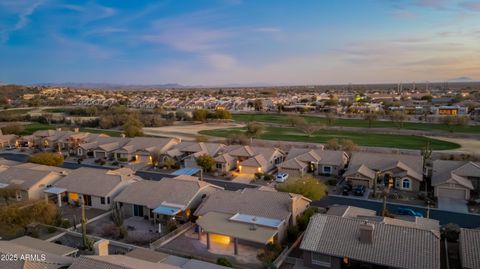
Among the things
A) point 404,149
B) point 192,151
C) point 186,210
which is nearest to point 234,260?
point 186,210

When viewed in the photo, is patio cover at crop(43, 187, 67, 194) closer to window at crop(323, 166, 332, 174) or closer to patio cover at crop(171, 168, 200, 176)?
patio cover at crop(171, 168, 200, 176)

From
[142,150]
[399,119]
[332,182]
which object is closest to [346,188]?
[332,182]

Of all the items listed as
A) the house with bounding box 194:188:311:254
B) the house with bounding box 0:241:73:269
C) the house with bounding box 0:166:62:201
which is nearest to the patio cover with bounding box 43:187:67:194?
the house with bounding box 0:166:62:201

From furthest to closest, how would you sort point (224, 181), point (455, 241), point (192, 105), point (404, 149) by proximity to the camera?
point (192, 105) < point (404, 149) < point (224, 181) < point (455, 241)

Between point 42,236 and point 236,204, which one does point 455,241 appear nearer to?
point 236,204

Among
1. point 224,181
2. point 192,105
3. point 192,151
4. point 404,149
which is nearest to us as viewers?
point 224,181

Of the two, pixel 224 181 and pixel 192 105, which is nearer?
pixel 224 181

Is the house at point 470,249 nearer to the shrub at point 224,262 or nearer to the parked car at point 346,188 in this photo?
the shrub at point 224,262
